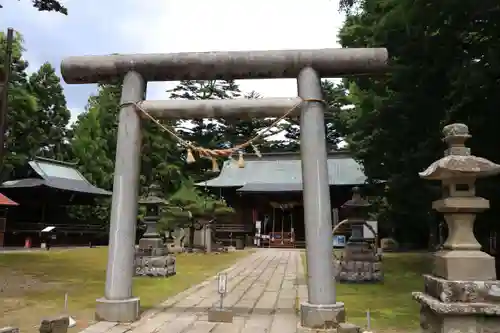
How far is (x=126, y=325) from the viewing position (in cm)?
618

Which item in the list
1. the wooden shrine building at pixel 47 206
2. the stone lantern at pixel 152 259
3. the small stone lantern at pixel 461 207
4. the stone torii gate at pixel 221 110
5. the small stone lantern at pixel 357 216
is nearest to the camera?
the small stone lantern at pixel 461 207

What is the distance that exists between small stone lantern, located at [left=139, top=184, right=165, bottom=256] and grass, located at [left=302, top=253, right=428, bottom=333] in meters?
5.20

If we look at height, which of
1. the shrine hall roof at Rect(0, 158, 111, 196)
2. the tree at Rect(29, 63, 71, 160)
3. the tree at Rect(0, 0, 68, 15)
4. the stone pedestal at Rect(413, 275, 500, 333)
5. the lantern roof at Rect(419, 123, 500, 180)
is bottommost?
the stone pedestal at Rect(413, 275, 500, 333)

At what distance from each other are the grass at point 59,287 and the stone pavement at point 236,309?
46 cm

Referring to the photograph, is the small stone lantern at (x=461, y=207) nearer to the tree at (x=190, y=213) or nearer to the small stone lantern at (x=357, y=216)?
the small stone lantern at (x=357, y=216)

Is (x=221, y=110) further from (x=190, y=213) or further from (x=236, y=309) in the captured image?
(x=190, y=213)

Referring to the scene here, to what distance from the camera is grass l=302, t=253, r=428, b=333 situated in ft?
22.1

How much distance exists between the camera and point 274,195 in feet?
101

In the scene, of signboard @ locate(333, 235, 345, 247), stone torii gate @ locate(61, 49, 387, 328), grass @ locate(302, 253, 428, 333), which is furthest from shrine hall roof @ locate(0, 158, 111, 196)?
stone torii gate @ locate(61, 49, 387, 328)

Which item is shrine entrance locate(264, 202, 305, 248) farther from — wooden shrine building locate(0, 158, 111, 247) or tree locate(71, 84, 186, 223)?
wooden shrine building locate(0, 158, 111, 247)

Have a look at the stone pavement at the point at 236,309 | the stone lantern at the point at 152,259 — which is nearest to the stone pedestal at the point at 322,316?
the stone pavement at the point at 236,309

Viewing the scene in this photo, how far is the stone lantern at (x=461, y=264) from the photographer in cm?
461

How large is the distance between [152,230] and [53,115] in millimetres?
28043

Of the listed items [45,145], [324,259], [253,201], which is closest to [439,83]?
[324,259]
